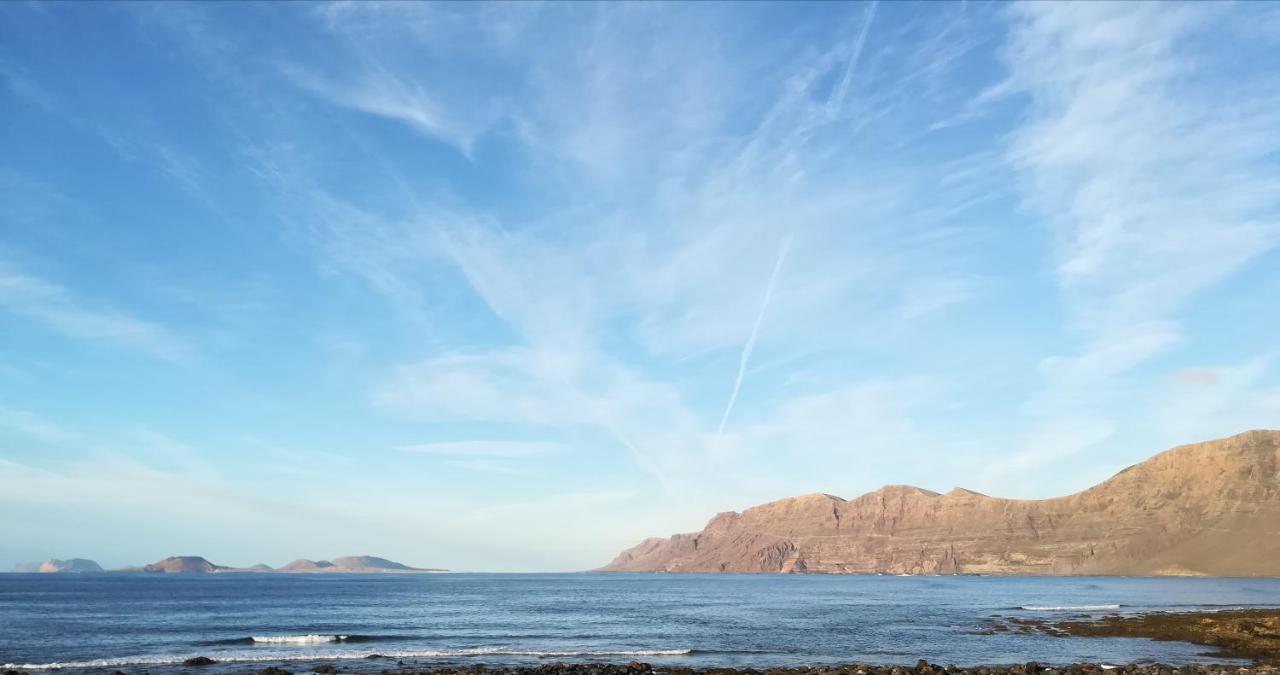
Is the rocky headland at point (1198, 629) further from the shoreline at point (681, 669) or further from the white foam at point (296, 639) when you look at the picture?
the white foam at point (296, 639)

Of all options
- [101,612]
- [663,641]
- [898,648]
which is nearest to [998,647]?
[898,648]

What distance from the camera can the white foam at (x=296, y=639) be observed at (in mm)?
64562

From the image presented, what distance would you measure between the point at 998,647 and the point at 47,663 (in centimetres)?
6291

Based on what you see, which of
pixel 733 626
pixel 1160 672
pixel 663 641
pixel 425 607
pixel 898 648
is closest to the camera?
pixel 1160 672

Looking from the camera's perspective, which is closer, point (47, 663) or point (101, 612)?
point (47, 663)

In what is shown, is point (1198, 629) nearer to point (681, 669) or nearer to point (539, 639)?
point (681, 669)

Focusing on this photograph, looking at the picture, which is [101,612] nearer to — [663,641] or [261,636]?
[261,636]

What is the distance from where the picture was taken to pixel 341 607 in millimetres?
117562

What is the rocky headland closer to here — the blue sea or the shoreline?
the blue sea

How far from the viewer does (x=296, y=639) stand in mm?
65750

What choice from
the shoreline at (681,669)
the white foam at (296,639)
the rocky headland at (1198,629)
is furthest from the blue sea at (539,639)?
the rocky headland at (1198,629)

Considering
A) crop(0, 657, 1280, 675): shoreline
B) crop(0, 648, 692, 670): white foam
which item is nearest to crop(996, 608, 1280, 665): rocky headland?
crop(0, 657, 1280, 675): shoreline

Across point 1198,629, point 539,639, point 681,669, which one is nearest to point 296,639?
point 539,639

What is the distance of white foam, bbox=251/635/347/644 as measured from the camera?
6456cm
